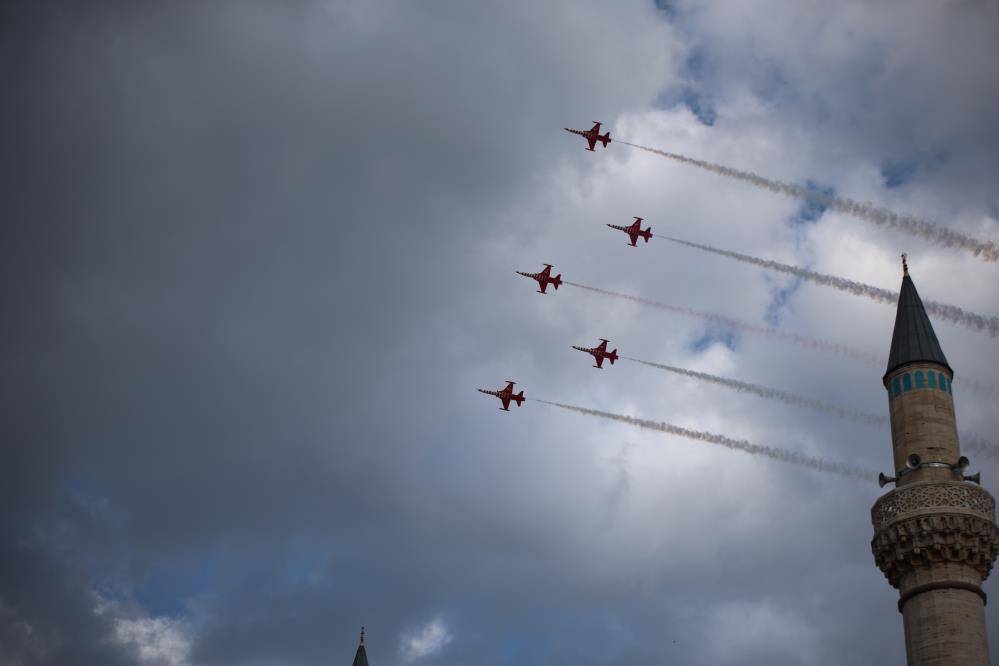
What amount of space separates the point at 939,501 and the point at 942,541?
5.08 feet

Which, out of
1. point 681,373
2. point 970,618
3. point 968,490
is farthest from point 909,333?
point 681,373

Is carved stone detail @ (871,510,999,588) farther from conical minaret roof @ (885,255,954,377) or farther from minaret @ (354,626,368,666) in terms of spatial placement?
minaret @ (354,626,368,666)

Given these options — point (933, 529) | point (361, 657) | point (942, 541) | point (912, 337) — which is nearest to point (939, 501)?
point (933, 529)

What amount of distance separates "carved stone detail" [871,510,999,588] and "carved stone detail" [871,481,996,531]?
0.26 metres

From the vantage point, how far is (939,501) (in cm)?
5141

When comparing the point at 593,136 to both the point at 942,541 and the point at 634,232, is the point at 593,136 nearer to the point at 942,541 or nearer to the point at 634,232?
the point at 634,232

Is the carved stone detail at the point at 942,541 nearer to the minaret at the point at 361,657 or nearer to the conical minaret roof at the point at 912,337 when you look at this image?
the conical minaret roof at the point at 912,337

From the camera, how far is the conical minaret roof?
55000 millimetres

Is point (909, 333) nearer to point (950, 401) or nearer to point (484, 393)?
point (950, 401)

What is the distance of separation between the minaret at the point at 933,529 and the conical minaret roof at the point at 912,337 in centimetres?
20

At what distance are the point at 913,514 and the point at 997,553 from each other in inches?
133

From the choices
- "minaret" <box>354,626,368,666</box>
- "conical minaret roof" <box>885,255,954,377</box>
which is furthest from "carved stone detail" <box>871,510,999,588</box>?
"minaret" <box>354,626,368,666</box>

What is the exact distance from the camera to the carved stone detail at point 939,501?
168ft

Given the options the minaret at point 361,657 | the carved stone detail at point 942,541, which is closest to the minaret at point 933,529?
the carved stone detail at point 942,541
